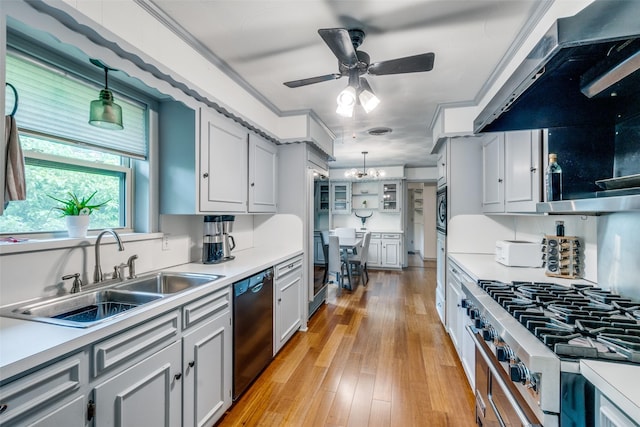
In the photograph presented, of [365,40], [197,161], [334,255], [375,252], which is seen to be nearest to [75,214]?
[197,161]

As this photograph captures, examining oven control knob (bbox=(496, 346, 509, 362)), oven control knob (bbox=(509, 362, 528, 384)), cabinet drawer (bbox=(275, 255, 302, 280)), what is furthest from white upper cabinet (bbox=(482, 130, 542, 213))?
cabinet drawer (bbox=(275, 255, 302, 280))

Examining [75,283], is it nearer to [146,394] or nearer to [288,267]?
[146,394]

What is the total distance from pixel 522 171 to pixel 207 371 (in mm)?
2516

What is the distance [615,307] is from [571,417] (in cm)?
72

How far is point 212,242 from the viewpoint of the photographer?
2.38 metres

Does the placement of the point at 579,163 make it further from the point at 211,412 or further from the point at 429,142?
the point at 429,142

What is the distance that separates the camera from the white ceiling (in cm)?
165

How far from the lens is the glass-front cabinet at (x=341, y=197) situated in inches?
273

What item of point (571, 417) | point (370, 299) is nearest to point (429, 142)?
point (370, 299)

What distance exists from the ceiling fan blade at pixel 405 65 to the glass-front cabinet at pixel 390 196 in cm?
501

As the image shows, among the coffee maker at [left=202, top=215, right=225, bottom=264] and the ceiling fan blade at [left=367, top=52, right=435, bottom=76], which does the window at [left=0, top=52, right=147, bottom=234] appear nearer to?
the coffee maker at [left=202, top=215, right=225, bottom=264]

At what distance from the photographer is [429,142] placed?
4711 millimetres

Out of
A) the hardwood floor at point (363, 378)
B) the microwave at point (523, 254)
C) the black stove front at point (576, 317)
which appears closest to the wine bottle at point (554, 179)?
the black stove front at point (576, 317)

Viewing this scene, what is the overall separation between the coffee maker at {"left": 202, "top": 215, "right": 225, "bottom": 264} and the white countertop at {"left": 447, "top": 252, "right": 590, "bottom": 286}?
1.97 meters
